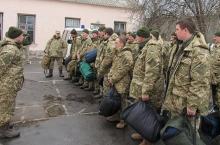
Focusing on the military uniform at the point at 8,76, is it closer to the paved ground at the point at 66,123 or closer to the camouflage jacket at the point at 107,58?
the paved ground at the point at 66,123

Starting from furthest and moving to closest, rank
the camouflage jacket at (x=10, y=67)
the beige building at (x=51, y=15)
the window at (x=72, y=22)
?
the window at (x=72, y=22) < the beige building at (x=51, y=15) < the camouflage jacket at (x=10, y=67)

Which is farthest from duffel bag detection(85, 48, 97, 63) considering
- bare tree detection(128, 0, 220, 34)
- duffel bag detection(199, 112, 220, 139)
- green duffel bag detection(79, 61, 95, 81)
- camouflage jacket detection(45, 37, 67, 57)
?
bare tree detection(128, 0, 220, 34)

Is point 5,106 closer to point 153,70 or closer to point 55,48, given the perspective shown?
point 153,70

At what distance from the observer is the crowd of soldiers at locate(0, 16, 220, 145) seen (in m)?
4.88

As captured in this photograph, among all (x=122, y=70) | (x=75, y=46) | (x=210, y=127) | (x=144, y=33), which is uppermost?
(x=144, y=33)

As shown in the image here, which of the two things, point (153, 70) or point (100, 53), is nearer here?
point (153, 70)

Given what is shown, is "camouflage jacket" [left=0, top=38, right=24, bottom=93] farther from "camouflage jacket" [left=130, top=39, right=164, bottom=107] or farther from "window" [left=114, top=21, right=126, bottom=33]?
"window" [left=114, top=21, right=126, bottom=33]

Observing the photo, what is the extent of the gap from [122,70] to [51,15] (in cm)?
2087

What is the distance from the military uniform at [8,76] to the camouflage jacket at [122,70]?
1747mm

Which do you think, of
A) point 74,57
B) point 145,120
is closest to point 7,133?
point 145,120

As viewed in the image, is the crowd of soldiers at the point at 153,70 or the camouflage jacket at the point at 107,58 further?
the camouflage jacket at the point at 107,58

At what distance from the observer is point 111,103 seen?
7.15 m

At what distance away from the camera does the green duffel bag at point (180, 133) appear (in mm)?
4703

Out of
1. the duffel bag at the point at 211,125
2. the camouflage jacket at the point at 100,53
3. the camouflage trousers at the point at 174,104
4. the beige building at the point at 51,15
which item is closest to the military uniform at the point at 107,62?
the camouflage jacket at the point at 100,53
